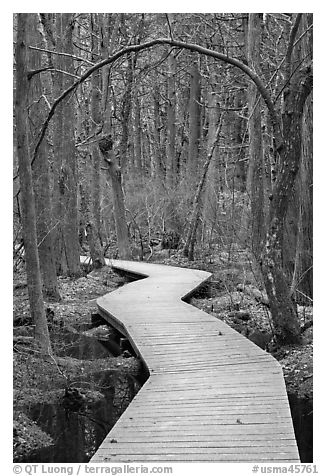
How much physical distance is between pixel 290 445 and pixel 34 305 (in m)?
3.49

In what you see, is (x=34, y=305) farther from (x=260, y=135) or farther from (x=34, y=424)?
(x=260, y=135)

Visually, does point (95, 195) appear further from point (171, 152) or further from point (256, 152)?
point (256, 152)

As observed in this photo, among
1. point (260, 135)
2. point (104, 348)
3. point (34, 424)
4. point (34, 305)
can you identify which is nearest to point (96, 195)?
point (260, 135)

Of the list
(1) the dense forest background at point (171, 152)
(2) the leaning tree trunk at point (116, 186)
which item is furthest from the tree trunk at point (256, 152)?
(2) the leaning tree trunk at point (116, 186)

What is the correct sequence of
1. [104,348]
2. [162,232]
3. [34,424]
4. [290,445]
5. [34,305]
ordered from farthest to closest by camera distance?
[162,232]
[104,348]
[34,305]
[34,424]
[290,445]

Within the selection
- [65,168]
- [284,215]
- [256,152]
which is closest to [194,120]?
[65,168]

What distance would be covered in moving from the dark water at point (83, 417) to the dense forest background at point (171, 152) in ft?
3.05

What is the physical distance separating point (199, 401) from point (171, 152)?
53.3 ft

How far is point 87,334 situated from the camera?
922cm

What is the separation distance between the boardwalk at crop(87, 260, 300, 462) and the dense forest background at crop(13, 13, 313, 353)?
1155mm

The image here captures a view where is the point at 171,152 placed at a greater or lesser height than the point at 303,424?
greater

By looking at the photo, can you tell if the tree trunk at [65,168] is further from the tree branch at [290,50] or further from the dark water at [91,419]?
the tree branch at [290,50]

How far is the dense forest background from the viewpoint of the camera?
670cm
